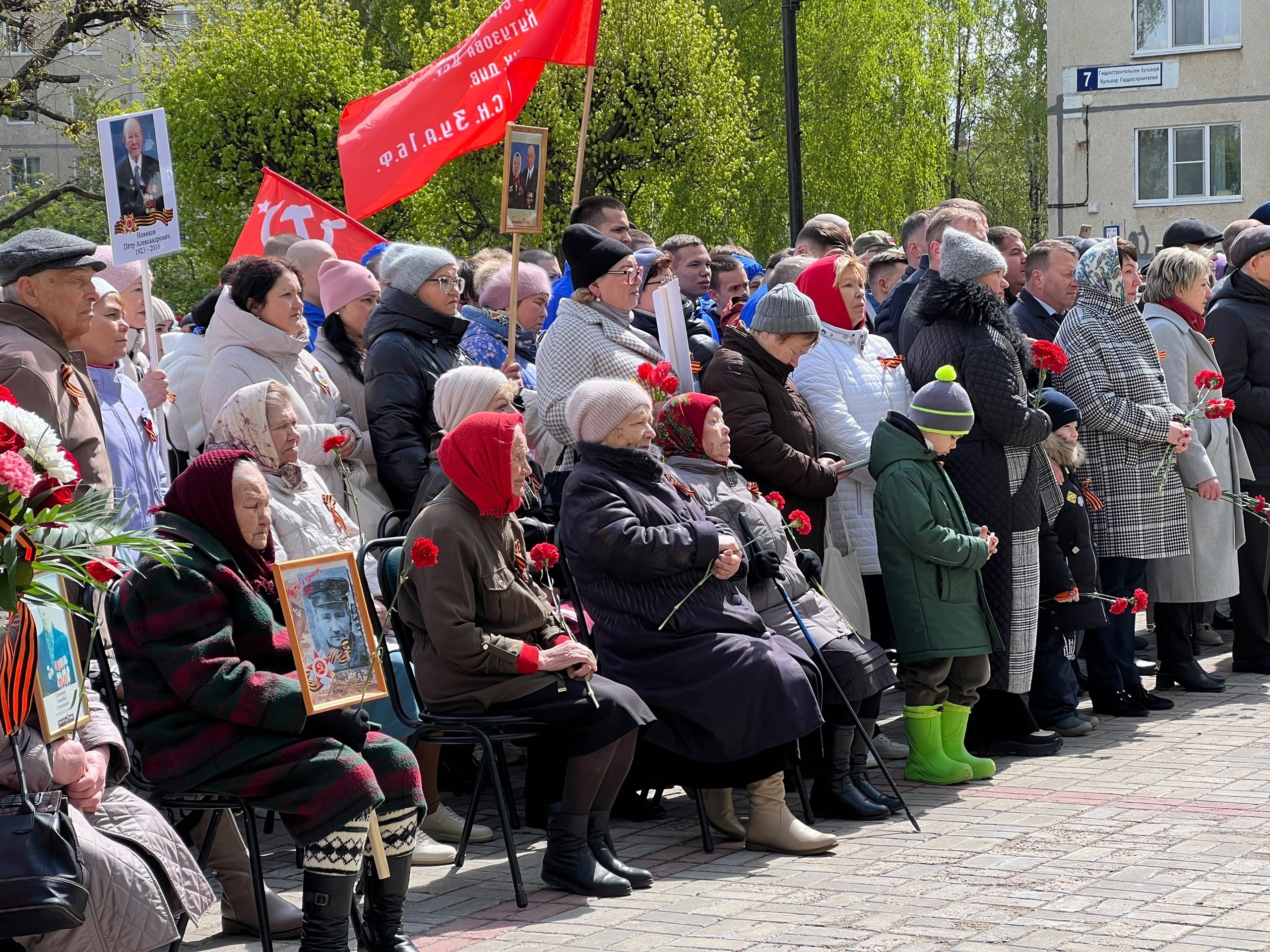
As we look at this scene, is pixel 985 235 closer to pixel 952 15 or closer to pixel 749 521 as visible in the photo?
pixel 749 521

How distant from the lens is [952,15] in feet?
133

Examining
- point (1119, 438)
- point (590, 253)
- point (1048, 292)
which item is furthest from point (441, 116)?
point (1119, 438)

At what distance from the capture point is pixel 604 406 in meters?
6.23

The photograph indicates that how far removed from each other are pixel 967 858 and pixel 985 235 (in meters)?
4.23

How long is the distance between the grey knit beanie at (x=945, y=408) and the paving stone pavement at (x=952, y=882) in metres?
1.63

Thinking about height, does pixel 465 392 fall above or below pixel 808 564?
above

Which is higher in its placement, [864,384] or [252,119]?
[252,119]

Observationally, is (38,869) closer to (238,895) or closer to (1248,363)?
(238,895)

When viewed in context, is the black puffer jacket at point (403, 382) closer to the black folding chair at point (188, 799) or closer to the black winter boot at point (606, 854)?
the black winter boot at point (606, 854)

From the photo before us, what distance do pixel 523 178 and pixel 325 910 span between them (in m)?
4.38

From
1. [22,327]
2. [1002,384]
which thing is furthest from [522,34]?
[22,327]

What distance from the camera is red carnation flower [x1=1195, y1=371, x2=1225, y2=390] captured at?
8992 mm

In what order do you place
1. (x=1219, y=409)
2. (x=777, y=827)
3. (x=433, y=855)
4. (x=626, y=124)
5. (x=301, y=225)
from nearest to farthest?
(x=433, y=855) → (x=777, y=827) → (x=1219, y=409) → (x=301, y=225) → (x=626, y=124)

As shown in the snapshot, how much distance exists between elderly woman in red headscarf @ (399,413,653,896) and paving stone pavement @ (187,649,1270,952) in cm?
23
